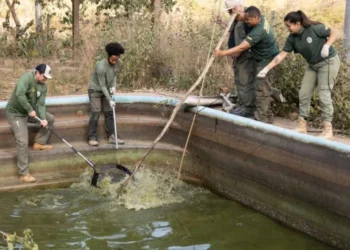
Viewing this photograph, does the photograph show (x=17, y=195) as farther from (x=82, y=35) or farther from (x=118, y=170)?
(x=82, y=35)

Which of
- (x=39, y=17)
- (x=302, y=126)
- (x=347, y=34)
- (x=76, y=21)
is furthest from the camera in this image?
(x=39, y=17)

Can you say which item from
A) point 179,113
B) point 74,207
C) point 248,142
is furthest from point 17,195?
point 248,142

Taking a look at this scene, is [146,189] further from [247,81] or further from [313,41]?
[313,41]

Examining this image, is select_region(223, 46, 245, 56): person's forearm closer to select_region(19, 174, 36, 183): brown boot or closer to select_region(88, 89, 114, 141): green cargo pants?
select_region(88, 89, 114, 141): green cargo pants

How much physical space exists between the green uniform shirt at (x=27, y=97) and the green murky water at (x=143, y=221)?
117cm

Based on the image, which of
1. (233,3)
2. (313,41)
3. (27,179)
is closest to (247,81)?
(233,3)

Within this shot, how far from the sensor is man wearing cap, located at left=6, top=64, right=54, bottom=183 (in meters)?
7.48

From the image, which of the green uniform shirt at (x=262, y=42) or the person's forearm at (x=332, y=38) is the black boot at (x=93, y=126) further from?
the person's forearm at (x=332, y=38)

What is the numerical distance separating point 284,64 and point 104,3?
674 cm

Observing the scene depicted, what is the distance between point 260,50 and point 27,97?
3343 mm

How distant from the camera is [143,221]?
6781 mm

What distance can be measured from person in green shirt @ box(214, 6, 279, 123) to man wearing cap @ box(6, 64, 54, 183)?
2.60m

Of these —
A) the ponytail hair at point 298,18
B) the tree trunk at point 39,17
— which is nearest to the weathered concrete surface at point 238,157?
the ponytail hair at point 298,18

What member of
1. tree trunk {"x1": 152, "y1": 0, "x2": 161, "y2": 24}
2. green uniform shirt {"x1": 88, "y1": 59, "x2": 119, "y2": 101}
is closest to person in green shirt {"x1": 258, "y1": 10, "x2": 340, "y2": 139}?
green uniform shirt {"x1": 88, "y1": 59, "x2": 119, "y2": 101}
